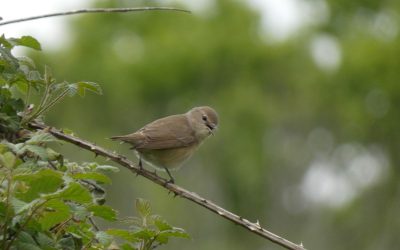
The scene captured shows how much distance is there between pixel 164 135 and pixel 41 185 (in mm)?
4379

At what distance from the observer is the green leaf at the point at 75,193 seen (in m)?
2.78

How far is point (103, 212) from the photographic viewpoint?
3033mm

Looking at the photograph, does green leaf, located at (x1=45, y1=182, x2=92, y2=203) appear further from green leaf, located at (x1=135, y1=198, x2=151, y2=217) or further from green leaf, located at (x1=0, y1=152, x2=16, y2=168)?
green leaf, located at (x1=135, y1=198, x2=151, y2=217)

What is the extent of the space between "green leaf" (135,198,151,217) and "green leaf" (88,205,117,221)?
166 mm

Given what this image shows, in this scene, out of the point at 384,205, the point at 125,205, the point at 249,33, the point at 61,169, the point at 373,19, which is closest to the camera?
the point at 61,169

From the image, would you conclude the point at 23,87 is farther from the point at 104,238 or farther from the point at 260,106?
the point at 260,106

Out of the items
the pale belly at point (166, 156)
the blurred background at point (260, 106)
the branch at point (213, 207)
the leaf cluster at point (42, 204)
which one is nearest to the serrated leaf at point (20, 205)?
the leaf cluster at point (42, 204)

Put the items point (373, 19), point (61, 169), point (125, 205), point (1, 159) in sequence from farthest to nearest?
point (373, 19), point (125, 205), point (61, 169), point (1, 159)

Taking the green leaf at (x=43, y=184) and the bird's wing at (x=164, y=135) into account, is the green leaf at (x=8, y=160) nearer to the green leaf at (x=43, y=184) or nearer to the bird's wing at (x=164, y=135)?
the green leaf at (x=43, y=184)

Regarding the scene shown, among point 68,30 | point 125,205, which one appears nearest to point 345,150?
point 125,205

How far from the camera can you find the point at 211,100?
135 feet

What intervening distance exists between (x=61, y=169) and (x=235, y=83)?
40.2 metres

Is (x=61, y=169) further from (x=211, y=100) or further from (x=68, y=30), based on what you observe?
(x=68, y=30)

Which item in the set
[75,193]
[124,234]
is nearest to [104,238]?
[124,234]
